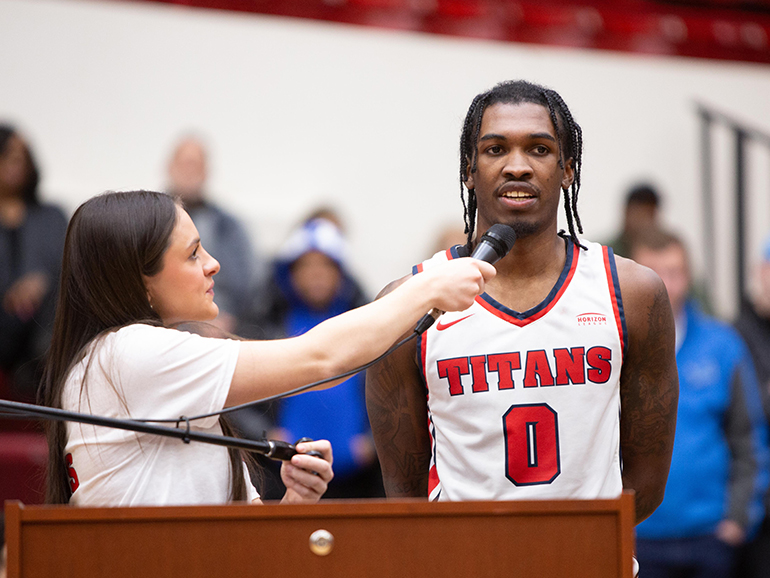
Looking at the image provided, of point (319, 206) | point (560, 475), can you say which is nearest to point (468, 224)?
point (560, 475)

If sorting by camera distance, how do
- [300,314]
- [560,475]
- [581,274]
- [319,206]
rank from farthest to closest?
[319,206] < [300,314] < [581,274] < [560,475]

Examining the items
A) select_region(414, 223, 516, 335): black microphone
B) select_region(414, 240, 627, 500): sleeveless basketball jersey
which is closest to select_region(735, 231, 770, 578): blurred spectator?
select_region(414, 240, 627, 500): sleeveless basketball jersey

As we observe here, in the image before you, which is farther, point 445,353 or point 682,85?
point 682,85

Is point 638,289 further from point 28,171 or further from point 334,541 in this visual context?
point 28,171

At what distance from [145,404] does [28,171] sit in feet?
9.65

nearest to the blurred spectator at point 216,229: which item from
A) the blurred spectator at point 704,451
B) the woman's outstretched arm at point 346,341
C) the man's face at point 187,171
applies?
the man's face at point 187,171

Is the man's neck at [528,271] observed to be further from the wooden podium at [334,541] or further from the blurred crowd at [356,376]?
the blurred crowd at [356,376]

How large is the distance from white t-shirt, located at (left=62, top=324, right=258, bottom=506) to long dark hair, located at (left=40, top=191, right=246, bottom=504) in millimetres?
74

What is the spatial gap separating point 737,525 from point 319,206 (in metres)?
2.52

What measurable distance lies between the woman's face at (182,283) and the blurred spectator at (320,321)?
210cm

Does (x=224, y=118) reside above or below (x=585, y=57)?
below

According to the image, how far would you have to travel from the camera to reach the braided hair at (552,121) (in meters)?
2.12

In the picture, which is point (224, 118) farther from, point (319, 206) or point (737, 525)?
point (737, 525)

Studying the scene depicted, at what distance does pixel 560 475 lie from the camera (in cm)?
199
